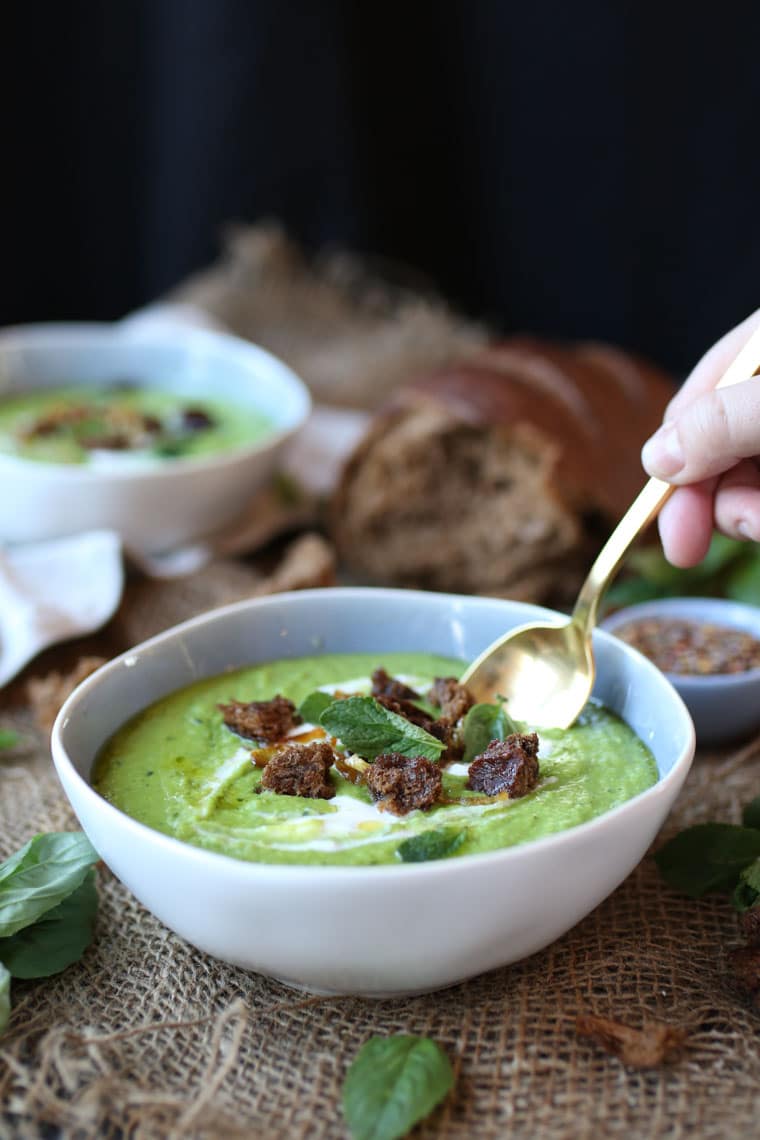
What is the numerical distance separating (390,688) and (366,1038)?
68cm

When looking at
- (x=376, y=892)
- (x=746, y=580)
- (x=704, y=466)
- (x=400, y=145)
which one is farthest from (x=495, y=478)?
(x=400, y=145)

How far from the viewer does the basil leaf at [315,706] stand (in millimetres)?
2205

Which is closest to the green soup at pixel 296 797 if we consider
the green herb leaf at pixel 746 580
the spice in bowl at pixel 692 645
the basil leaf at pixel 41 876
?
the basil leaf at pixel 41 876

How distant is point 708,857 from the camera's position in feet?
7.24

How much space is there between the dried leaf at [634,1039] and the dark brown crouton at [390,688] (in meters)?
0.69

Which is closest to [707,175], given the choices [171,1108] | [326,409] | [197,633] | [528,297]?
[528,297]

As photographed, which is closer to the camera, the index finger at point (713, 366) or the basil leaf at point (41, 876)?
the basil leaf at point (41, 876)

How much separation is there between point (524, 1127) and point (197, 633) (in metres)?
1.15

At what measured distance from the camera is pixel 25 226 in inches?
226

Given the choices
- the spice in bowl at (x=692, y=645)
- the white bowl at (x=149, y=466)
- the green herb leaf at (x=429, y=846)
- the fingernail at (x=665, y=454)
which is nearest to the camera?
the green herb leaf at (x=429, y=846)

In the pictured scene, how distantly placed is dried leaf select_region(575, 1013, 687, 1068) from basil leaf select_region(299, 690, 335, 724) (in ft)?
2.31

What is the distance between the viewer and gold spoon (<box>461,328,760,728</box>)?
228 cm

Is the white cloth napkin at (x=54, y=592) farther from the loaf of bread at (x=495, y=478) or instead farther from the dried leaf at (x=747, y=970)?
the dried leaf at (x=747, y=970)

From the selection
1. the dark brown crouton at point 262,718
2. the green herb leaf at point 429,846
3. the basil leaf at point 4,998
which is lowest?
the basil leaf at point 4,998
